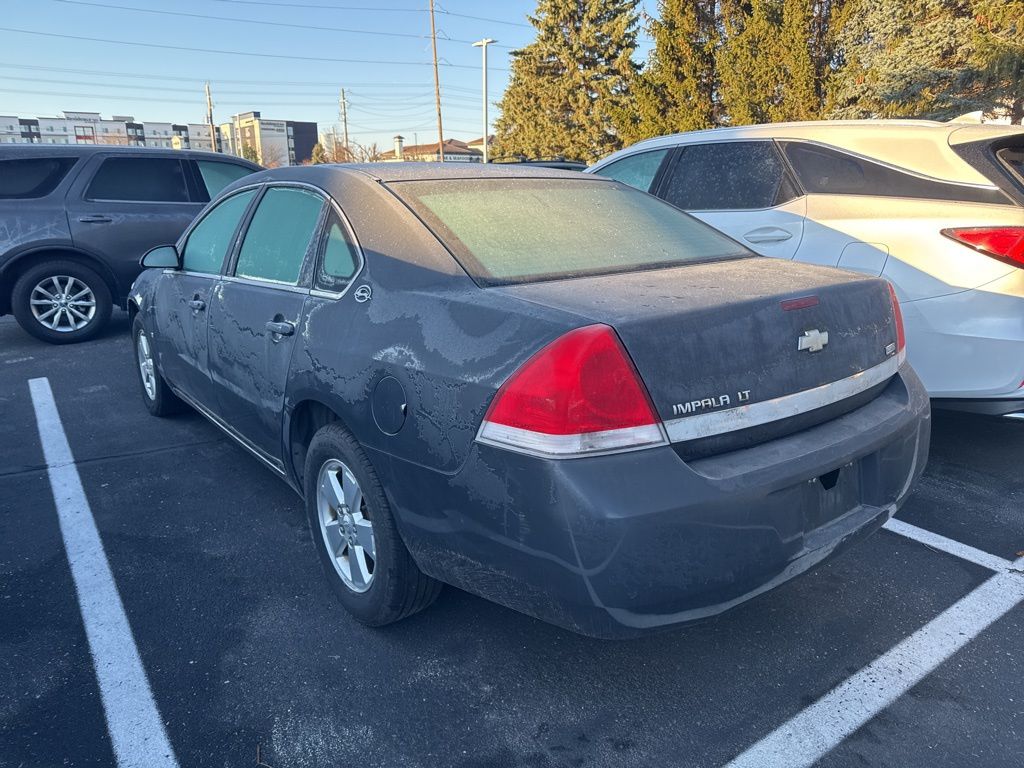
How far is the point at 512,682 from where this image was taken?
2338 mm

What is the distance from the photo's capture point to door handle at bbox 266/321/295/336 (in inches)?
110

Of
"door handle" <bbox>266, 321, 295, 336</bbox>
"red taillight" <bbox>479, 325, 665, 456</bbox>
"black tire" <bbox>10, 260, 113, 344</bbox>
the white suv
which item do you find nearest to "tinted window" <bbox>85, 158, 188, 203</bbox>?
"black tire" <bbox>10, 260, 113, 344</bbox>

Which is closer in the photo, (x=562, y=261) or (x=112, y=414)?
(x=562, y=261)

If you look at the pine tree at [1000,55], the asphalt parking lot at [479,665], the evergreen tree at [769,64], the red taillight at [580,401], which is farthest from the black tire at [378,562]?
the evergreen tree at [769,64]

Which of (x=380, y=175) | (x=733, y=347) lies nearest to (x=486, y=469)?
(x=733, y=347)

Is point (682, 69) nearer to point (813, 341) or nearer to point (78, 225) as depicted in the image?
point (78, 225)

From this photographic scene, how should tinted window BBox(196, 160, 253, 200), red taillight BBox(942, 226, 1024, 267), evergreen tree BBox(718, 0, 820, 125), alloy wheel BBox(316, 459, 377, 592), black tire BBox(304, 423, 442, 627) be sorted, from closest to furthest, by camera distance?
1. black tire BBox(304, 423, 442, 627)
2. alloy wheel BBox(316, 459, 377, 592)
3. red taillight BBox(942, 226, 1024, 267)
4. tinted window BBox(196, 160, 253, 200)
5. evergreen tree BBox(718, 0, 820, 125)

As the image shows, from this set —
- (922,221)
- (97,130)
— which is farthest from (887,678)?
(97,130)

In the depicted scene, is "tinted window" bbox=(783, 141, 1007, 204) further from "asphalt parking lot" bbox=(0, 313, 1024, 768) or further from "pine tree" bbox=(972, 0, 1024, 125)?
"pine tree" bbox=(972, 0, 1024, 125)

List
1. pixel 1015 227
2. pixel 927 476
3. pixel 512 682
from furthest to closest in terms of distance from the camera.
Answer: pixel 927 476 < pixel 1015 227 < pixel 512 682

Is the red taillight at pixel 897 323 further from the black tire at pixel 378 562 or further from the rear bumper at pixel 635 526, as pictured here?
the black tire at pixel 378 562

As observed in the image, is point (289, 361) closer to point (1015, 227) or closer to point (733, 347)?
point (733, 347)

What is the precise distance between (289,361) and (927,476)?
10.3ft

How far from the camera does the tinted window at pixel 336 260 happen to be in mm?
2615
